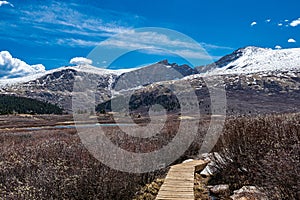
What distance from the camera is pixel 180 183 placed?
904 cm

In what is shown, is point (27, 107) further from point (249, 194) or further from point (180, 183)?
point (249, 194)

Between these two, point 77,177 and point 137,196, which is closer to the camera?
point 77,177

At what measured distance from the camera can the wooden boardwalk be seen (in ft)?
25.5

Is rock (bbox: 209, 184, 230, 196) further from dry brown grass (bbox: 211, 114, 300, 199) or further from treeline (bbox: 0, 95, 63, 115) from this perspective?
treeline (bbox: 0, 95, 63, 115)

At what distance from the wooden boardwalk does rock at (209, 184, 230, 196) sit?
737mm

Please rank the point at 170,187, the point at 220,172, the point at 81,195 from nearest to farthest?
1. the point at 81,195
2. the point at 170,187
3. the point at 220,172

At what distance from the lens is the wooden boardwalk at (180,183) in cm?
778

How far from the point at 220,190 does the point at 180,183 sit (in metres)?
1.29

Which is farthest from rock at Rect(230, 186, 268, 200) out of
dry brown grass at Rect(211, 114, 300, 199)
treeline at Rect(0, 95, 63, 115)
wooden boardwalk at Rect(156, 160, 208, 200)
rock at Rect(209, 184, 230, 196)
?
treeline at Rect(0, 95, 63, 115)

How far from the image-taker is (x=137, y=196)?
916 centimetres

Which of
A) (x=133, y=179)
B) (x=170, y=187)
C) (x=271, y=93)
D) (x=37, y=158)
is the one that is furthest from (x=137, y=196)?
(x=271, y=93)

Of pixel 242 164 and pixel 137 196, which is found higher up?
pixel 242 164

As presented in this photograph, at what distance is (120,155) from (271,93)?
669 feet

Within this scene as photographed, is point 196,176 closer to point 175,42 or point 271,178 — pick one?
point 175,42
